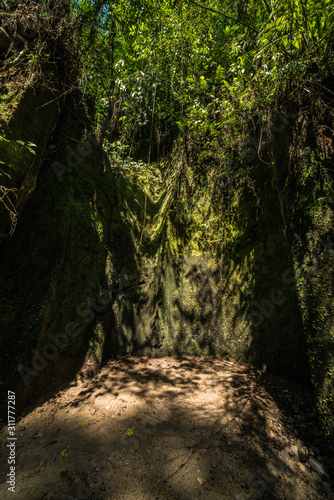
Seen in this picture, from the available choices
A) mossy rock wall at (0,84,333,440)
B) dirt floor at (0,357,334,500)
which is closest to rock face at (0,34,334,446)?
mossy rock wall at (0,84,333,440)

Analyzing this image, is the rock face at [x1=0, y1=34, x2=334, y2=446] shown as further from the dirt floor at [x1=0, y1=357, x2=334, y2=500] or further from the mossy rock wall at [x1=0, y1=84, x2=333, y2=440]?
the dirt floor at [x1=0, y1=357, x2=334, y2=500]

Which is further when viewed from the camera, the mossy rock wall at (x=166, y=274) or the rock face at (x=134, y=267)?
the mossy rock wall at (x=166, y=274)

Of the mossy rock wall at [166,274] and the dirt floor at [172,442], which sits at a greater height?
the mossy rock wall at [166,274]

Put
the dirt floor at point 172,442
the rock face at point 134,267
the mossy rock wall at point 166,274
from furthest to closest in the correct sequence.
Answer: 1. the mossy rock wall at point 166,274
2. the rock face at point 134,267
3. the dirt floor at point 172,442

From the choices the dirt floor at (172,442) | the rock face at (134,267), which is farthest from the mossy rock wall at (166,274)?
the dirt floor at (172,442)

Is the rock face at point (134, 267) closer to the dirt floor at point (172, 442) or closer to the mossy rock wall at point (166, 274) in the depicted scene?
the mossy rock wall at point (166, 274)

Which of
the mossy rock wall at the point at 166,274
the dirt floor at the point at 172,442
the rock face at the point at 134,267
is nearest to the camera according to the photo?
the dirt floor at the point at 172,442

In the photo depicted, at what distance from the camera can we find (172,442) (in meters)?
2.21

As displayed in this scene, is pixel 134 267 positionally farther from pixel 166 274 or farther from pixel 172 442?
pixel 172 442

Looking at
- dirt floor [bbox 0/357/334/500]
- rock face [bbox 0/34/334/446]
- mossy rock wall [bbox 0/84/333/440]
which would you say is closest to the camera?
dirt floor [bbox 0/357/334/500]

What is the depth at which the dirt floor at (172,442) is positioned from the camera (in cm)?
180

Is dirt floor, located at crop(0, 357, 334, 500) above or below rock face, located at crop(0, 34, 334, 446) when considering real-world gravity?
below

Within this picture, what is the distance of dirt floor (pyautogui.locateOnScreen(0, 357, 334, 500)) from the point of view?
1.80 metres

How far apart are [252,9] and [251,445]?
8.21 m
